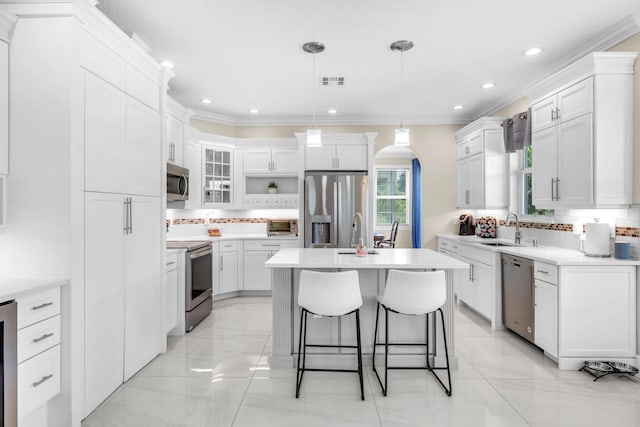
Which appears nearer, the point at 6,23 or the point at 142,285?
the point at 6,23

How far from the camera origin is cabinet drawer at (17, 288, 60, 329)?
5.84 ft

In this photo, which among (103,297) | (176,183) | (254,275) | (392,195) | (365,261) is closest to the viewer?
(103,297)

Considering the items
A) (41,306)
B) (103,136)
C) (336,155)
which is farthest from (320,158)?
(41,306)

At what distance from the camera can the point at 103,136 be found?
7.75 ft

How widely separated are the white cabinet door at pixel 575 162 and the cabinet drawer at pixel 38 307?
3.90 m

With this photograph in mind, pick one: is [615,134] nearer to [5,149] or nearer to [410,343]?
[410,343]

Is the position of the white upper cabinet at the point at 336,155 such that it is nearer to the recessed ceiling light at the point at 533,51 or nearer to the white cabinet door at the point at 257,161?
the white cabinet door at the point at 257,161

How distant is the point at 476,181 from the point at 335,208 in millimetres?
2046

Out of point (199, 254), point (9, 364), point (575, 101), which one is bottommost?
point (9, 364)

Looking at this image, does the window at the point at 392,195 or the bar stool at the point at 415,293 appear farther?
the window at the point at 392,195

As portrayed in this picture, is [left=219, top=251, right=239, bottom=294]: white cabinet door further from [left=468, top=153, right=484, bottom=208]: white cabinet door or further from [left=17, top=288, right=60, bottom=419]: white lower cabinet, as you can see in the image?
[left=468, top=153, right=484, bottom=208]: white cabinet door

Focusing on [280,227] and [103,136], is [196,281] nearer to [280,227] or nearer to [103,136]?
[280,227]

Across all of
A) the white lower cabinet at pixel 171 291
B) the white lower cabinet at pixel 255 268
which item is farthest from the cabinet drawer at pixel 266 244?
the white lower cabinet at pixel 171 291

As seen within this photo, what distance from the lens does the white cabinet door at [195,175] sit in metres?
5.09
